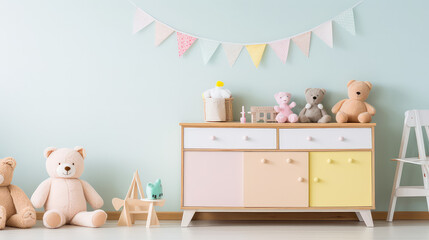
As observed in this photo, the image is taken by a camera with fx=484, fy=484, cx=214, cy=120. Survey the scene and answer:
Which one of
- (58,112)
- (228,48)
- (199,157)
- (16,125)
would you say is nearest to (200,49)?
(228,48)

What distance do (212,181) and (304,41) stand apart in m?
1.18

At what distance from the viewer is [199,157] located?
3.02m

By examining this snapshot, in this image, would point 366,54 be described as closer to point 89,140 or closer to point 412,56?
point 412,56

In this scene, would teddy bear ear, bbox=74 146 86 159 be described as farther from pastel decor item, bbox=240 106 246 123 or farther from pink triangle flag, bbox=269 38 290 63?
pink triangle flag, bbox=269 38 290 63

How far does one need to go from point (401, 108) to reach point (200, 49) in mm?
1464

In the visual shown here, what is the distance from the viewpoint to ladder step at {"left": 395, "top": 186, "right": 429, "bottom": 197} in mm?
3139

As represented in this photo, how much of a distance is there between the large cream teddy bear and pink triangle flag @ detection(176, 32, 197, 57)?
973 millimetres

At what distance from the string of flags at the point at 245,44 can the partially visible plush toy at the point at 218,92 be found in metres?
0.21

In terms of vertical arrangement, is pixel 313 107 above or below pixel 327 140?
above

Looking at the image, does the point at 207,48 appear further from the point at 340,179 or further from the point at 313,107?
the point at 340,179

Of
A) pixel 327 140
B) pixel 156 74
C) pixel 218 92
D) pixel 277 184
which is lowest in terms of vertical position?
pixel 277 184

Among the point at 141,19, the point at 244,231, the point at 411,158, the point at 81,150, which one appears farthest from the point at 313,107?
the point at 81,150

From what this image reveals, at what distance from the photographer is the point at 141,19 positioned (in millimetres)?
3408

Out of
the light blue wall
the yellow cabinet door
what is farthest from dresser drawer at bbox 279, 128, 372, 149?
the light blue wall
